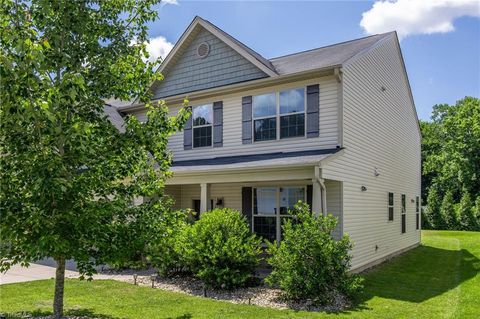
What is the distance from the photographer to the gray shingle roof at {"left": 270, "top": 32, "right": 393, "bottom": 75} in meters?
11.7

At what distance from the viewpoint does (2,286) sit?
29.5 feet

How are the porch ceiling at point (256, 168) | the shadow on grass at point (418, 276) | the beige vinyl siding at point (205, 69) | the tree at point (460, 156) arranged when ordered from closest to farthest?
the shadow on grass at point (418, 276) < the porch ceiling at point (256, 168) < the beige vinyl siding at point (205, 69) < the tree at point (460, 156)

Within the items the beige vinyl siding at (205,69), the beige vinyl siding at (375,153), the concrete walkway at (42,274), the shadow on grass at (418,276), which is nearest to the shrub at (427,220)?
the beige vinyl siding at (375,153)

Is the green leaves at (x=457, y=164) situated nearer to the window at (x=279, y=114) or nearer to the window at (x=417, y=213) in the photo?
the window at (x=417, y=213)

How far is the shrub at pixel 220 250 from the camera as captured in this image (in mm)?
9023

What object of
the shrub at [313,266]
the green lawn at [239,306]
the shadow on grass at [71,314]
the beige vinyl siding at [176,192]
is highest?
the beige vinyl siding at [176,192]

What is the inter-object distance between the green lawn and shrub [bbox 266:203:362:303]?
63 centimetres

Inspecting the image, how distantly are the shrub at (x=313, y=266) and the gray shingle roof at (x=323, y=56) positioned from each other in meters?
4.81

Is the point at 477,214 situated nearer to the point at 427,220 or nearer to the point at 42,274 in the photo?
the point at 427,220

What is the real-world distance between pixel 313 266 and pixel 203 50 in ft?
29.7

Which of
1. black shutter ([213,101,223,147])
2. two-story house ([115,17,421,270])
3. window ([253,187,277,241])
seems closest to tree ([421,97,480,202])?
two-story house ([115,17,421,270])

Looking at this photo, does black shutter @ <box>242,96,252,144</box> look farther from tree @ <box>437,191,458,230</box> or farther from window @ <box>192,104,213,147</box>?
tree @ <box>437,191,458,230</box>

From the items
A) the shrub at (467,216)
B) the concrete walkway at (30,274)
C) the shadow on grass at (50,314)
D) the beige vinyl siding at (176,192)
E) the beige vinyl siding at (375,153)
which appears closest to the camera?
the shadow on grass at (50,314)

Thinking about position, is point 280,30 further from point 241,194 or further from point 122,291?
point 122,291
